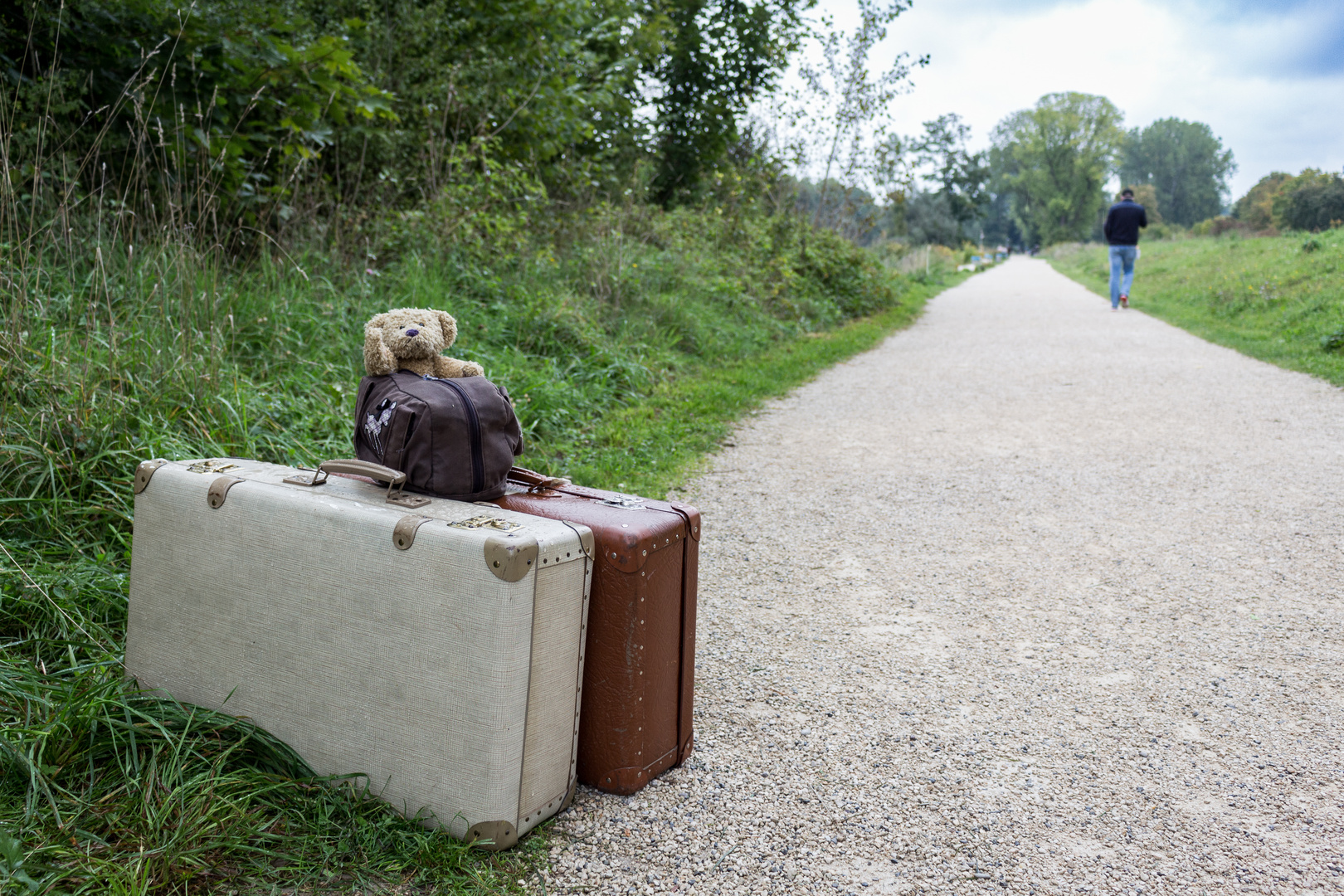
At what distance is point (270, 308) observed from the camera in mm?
4957

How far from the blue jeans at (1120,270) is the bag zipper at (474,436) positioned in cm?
1548

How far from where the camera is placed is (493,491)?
2.35 m

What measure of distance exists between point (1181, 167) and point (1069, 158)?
36.4 m

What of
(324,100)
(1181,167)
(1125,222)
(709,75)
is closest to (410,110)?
(324,100)

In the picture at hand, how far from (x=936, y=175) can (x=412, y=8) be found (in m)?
61.0

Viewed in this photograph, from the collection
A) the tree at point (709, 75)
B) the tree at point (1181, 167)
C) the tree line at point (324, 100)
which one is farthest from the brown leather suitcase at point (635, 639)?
the tree at point (1181, 167)

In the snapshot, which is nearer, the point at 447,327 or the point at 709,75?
the point at 447,327

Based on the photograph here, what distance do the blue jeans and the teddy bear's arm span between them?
602 inches

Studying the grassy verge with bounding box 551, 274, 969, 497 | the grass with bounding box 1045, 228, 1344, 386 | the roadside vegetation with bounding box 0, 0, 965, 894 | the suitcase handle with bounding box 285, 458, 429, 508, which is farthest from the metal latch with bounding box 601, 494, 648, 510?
the grass with bounding box 1045, 228, 1344, 386

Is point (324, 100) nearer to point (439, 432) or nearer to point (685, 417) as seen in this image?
point (685, 417)

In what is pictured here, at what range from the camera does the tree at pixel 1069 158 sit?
245 ft

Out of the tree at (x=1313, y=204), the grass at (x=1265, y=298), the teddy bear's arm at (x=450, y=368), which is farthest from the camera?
the tree at (x=1313, y=204)

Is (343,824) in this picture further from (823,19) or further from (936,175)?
(936,175)

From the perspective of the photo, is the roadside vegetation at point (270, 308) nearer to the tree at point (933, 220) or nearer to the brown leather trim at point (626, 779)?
the brown leather trim at point (626, 779)
